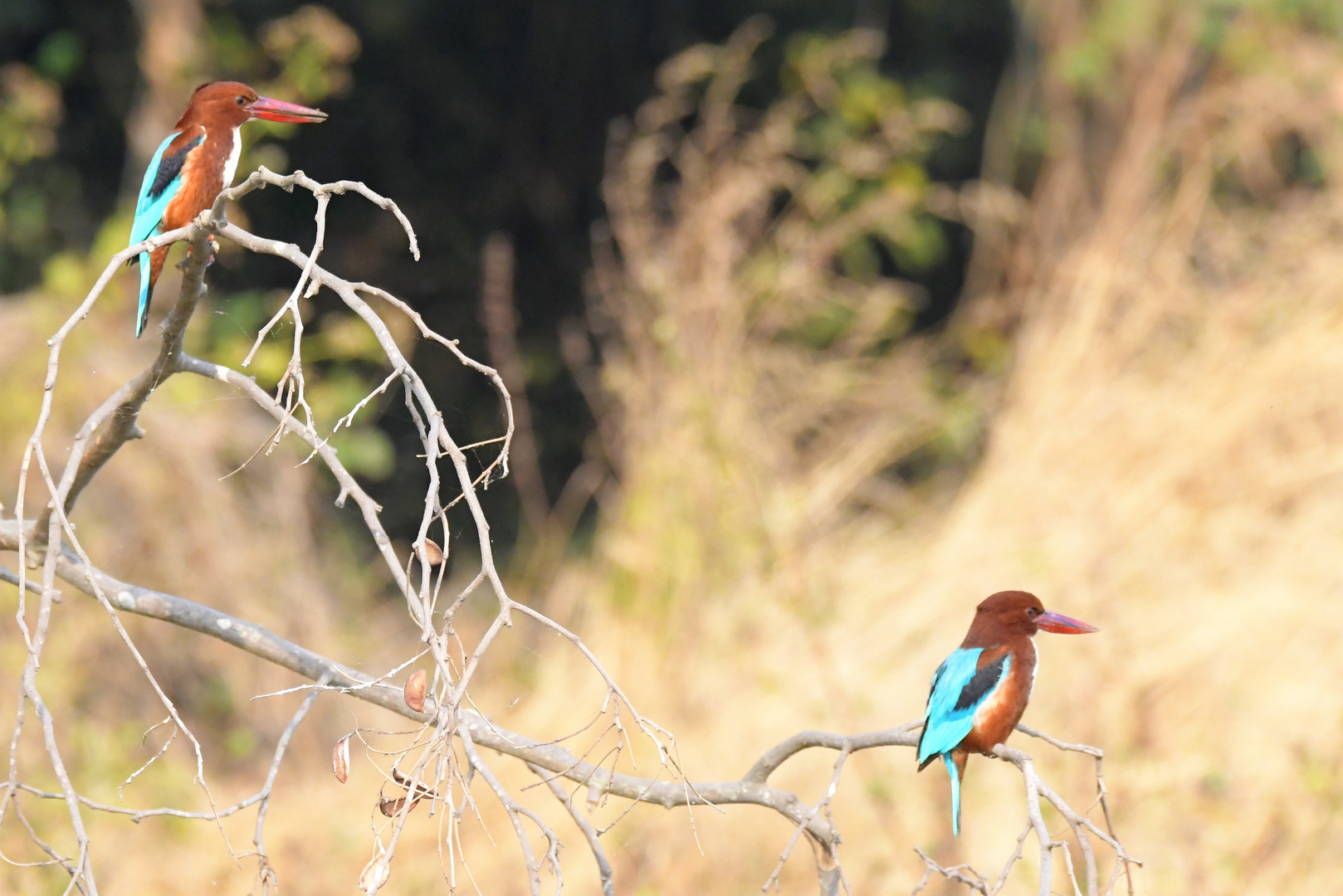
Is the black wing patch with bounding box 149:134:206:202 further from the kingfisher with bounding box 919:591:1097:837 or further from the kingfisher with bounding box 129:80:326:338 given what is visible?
the kingfisher with bounding box 919:591:1097:837

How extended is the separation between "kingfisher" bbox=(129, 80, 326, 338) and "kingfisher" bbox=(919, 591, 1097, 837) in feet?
3.84

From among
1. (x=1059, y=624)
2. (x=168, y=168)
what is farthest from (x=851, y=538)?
(x=168, y=168)

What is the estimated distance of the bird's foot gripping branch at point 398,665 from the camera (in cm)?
111

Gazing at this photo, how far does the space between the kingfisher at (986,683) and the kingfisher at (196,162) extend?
117 centimetres

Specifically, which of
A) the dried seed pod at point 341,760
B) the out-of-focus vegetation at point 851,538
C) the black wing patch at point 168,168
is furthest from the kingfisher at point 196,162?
the out-of-focus vegetation at point 851,538

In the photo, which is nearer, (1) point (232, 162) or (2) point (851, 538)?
(1) point (232, 162)

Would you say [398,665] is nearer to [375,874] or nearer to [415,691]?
[415,691]

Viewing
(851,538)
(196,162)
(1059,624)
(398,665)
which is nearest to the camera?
(398,665)

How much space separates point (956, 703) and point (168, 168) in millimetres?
1336

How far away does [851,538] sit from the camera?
4.66 metres

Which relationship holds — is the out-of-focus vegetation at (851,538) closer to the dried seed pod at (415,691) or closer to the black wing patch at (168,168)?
the black wing patch at (168,168)

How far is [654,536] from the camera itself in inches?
156

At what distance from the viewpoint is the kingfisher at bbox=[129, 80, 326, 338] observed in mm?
1898

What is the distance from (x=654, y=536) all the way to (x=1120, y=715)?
4.51 ft
